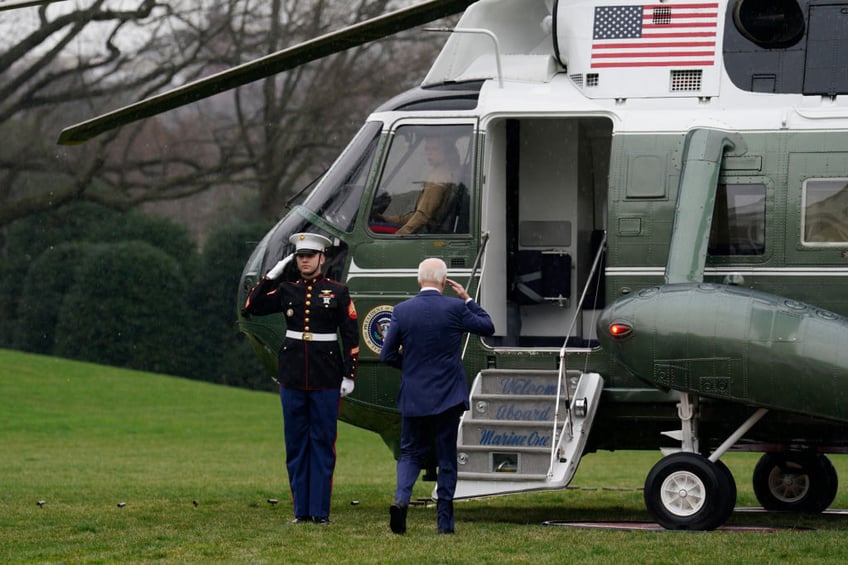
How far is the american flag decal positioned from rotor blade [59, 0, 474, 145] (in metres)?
1.12

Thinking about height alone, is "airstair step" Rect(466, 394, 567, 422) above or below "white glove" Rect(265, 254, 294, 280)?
below

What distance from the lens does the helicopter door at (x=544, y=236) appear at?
10.8 m

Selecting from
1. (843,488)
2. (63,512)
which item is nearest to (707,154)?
(63,512)

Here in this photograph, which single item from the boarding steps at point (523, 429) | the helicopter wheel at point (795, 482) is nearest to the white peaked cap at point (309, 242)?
the boarding steps at point (523, 429)

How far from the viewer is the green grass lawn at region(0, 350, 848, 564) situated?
7.92 meters

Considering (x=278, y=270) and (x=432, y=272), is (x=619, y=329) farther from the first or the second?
(x=278, y=270)

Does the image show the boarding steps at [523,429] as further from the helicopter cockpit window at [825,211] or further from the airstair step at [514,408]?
the helicopter cockpit window at [825,211]

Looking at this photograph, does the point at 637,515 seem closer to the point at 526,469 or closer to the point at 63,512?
the point at 526,469

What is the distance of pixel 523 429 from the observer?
31.4ft

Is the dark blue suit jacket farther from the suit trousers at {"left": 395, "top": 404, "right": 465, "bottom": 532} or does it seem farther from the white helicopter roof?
the white helicopter roof

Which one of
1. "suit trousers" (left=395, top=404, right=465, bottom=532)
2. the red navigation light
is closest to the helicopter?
the red navigation light

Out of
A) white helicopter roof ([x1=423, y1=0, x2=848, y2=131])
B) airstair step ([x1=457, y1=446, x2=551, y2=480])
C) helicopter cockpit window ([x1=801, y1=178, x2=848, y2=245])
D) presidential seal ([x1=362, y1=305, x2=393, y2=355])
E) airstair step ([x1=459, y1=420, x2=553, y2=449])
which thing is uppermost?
white helicopter roof ([x1=423, y1=0, x2=848, y2=131])

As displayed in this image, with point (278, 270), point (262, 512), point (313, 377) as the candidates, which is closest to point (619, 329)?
point (313, 377)

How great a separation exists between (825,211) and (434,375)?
2.96 m
